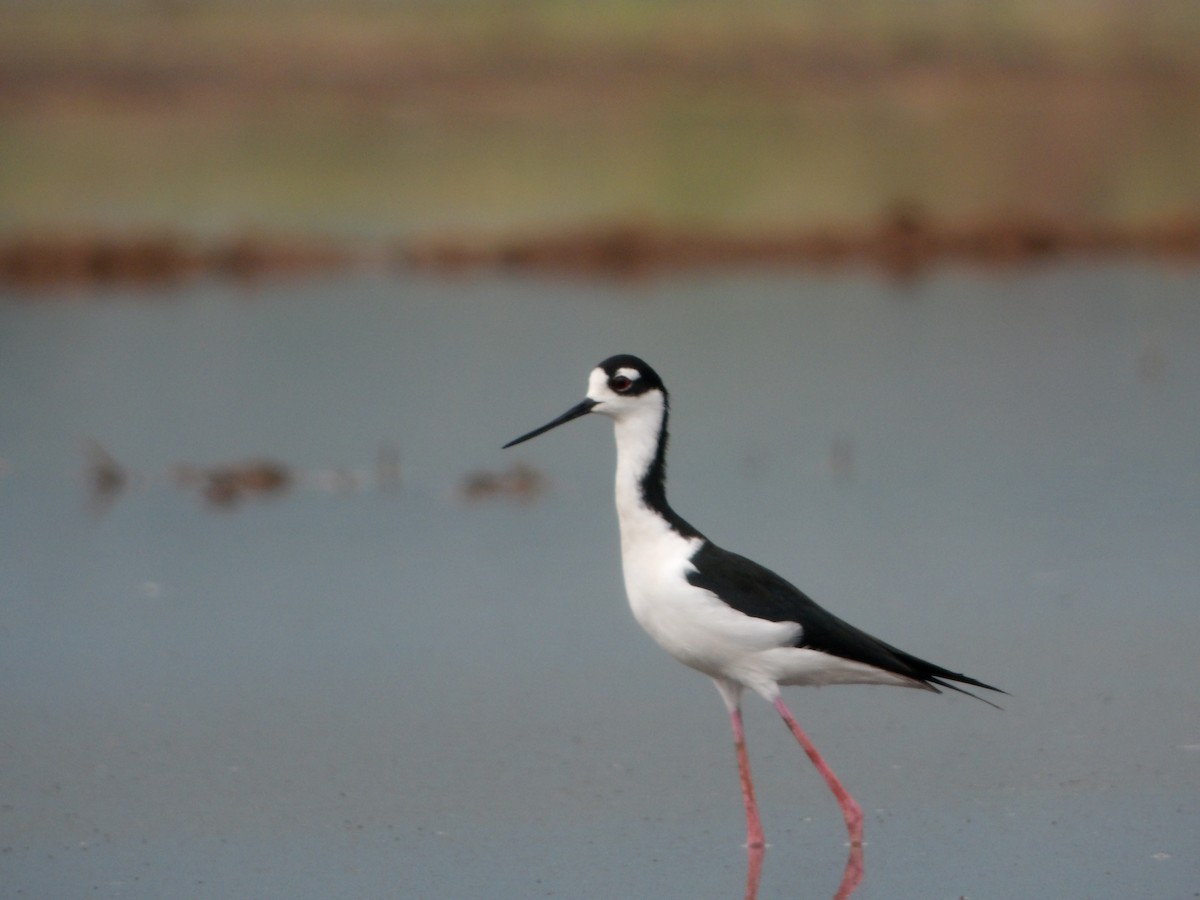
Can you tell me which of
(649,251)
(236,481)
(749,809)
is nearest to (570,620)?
(749,809)

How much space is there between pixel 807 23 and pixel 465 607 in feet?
111

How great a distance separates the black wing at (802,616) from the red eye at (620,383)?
0.52m

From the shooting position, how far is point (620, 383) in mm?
5527

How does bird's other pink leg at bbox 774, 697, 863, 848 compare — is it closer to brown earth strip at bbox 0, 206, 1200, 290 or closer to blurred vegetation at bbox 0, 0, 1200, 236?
brown earth strip at bbox 0, 206, 1200, 290

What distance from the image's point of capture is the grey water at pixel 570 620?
5023 mm

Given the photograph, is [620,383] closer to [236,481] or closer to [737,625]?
[737,625]

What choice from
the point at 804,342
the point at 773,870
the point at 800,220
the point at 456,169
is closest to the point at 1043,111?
the point at 456,169

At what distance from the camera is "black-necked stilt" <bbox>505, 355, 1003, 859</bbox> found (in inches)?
203

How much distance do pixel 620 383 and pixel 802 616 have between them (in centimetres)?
83

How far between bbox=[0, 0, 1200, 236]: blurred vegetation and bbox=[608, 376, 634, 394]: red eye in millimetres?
15844

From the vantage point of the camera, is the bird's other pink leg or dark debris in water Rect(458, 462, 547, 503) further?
dark debris in water Rect(458, 462, 547, 503)

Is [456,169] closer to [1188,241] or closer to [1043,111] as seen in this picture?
[1043,111]

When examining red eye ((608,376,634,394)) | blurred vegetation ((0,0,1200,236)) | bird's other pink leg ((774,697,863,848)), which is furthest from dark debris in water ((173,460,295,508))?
blurred vegetation ((0,0,1200,236))

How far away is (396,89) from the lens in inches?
1426
